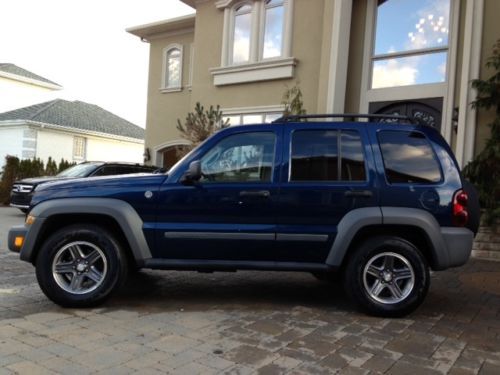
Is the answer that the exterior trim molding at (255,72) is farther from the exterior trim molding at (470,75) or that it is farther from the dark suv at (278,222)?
the dark suv at (278,222)

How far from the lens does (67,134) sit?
29125 millimetres

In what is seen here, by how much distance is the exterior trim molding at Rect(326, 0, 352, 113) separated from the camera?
452 inches

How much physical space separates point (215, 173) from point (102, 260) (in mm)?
1435

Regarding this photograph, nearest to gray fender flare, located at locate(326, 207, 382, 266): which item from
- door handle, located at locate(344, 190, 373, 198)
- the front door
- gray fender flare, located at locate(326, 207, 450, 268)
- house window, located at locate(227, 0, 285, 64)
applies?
gray fender flare, located at locate(326, 207, 450, 268)

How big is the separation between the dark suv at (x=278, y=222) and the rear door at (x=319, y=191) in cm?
1

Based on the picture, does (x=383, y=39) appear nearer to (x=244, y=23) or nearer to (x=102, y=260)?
(x=244, y=23)

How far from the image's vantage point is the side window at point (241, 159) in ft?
16.6

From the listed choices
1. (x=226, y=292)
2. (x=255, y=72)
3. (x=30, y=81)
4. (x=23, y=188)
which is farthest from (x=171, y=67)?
(x=30, y=81)

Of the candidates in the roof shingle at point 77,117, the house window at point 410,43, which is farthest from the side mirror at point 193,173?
the roof shingle at point 77,117

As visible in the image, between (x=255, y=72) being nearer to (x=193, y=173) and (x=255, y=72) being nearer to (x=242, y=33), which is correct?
(x=242, y=33)

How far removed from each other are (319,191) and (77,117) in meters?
29.8

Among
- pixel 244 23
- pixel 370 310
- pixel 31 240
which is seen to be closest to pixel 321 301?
pixel 370 310

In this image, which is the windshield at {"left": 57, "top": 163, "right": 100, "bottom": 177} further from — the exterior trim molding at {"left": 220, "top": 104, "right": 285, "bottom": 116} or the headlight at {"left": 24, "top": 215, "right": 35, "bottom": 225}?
the headlight at {"left": 24, "top": 215, "right": 35, "bottom": 225}

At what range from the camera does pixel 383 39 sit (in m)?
11.7
